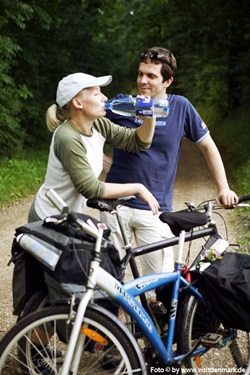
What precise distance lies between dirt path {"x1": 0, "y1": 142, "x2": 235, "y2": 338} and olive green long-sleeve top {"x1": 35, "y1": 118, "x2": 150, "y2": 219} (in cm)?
183

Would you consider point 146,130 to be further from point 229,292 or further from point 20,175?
point 20,175

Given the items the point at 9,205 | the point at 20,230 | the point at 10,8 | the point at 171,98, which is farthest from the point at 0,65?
the point at 20,230

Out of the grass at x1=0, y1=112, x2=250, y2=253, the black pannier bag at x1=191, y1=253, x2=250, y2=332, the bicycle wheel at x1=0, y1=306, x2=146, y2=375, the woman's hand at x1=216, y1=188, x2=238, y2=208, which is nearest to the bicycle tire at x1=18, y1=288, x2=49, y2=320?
the bicycle wheel at x1=0, y1=306, x2=146, y2=375

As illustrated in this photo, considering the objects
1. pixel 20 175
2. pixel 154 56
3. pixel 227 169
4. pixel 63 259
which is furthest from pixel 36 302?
pixel 227 169

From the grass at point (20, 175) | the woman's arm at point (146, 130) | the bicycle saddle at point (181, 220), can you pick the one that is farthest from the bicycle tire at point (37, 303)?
the grass at point (20, 175)

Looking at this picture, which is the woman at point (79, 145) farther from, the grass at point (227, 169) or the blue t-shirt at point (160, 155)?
the grass at point (227, 169)

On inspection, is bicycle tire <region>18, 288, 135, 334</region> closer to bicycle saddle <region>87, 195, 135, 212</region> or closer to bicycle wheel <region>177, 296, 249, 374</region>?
bicycle wheel <region>177, 296, 249, 374</region>

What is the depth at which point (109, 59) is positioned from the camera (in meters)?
22.1

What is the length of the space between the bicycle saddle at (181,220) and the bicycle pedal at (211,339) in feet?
1.94

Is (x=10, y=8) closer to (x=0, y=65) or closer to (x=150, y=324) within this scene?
(x=0, y=65)

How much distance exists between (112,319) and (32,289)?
66 cm

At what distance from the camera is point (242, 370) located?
11.6 feet

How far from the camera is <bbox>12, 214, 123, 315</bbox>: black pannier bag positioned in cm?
280

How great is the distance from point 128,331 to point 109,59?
20.1 metres
